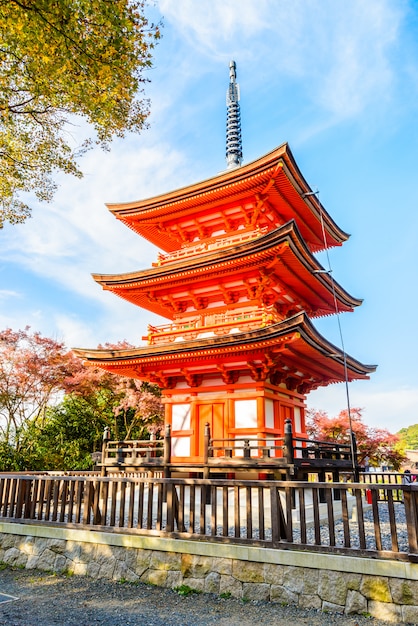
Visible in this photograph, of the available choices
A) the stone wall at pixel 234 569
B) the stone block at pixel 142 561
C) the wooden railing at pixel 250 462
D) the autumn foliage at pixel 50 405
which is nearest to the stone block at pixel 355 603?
the stone wall at pixel 234 569

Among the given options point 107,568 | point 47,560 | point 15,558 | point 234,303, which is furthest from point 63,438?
point 107,568

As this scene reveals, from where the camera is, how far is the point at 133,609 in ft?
19.5

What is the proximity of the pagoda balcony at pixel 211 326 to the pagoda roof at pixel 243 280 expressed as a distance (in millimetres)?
613

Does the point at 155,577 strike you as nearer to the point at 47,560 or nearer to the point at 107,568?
the point at 107,568

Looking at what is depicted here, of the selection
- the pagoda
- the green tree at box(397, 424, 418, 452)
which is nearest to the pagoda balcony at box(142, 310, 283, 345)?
the pagoda

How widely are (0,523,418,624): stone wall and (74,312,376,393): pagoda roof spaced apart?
21.4ft

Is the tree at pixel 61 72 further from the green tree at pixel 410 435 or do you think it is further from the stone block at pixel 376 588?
the green tree at pixel 410 435

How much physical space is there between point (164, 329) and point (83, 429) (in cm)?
1198

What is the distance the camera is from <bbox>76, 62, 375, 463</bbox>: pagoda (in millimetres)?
13281

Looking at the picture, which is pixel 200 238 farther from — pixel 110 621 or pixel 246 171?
pixel 110 621

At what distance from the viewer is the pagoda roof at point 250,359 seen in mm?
12250

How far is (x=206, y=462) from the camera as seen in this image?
387 inches

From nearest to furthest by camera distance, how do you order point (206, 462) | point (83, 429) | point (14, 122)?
point (14, 122)
point (206, 462)
point (83, 429)

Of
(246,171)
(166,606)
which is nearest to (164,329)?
(246,171)
